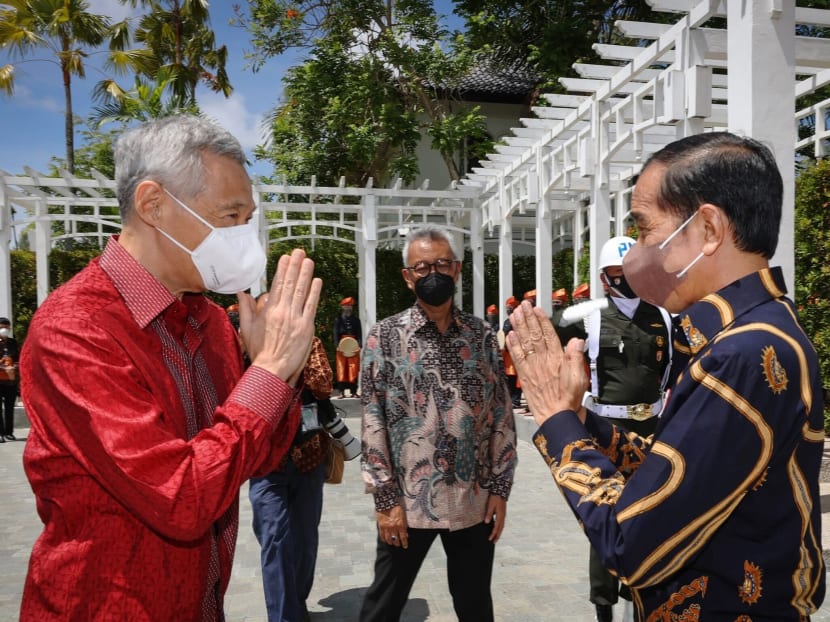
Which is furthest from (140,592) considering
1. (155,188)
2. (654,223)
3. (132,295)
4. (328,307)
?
(328,307)

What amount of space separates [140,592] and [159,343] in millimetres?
553

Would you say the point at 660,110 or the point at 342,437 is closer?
the point at 342,437

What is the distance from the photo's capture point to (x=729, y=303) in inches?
57.6

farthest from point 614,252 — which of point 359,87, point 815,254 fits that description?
point 359,87

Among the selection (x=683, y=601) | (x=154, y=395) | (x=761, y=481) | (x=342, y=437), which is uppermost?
(x=154, y=395)

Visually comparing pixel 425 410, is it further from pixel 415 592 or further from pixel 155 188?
pixel 415 592

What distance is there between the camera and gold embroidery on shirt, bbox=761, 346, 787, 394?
1318 mm

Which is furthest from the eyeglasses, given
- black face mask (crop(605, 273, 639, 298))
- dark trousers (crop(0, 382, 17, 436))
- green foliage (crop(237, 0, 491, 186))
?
green foliage (crop(237, 0, 491, 186))

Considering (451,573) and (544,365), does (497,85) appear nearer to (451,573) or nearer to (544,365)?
(451,573)

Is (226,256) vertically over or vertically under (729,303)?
over

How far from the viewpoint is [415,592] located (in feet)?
14.2

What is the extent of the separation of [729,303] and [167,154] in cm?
132

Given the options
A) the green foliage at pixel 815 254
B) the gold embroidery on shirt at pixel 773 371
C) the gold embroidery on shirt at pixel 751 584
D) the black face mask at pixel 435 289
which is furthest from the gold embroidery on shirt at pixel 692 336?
the green foliage at pixel 815 254

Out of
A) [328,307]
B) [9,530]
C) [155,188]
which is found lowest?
[9,530]
